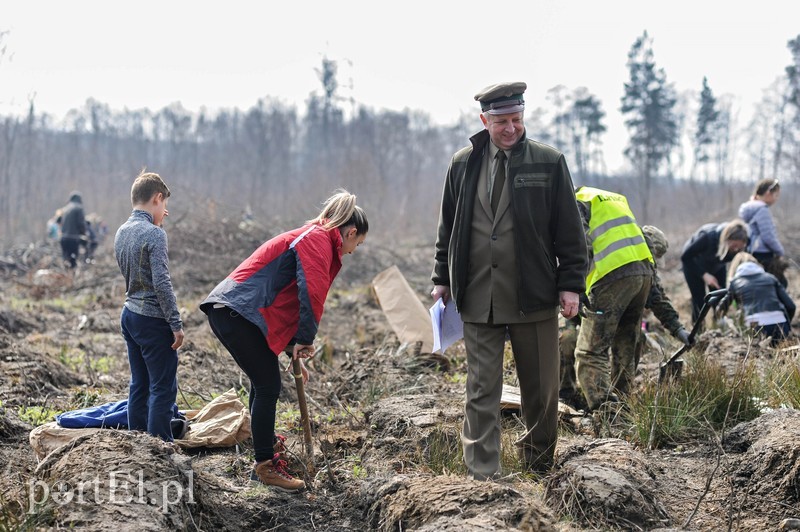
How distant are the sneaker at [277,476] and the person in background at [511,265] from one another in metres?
0.94

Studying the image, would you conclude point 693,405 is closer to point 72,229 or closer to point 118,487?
point 118,487

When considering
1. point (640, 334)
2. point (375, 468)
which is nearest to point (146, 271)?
point (375, 468)

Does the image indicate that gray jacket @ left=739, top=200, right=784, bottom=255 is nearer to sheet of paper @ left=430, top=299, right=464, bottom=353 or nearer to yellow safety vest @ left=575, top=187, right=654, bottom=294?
yellow safety vest @ left=575, top=187, right=654, bottom=294

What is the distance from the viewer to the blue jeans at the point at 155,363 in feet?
13.7

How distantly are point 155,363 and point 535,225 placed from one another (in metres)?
2.35

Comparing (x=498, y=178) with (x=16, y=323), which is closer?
(x=498, y=178)

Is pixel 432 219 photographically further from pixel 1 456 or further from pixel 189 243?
pixel 1 456

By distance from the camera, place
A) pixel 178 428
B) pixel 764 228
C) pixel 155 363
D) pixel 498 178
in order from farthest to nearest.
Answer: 1. pixel 764 228
2. pixel 178 428
3. pixel 155 363
4. pixel 498 178

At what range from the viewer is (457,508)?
9.20ft

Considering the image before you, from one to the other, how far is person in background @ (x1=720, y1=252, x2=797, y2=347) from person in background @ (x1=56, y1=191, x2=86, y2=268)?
12591 millimetres

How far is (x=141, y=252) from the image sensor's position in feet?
13.8

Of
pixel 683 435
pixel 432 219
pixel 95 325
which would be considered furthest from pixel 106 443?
pixel 432 219

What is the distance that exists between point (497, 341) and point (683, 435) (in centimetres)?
156

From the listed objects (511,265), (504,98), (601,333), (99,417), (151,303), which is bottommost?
(99,417)
